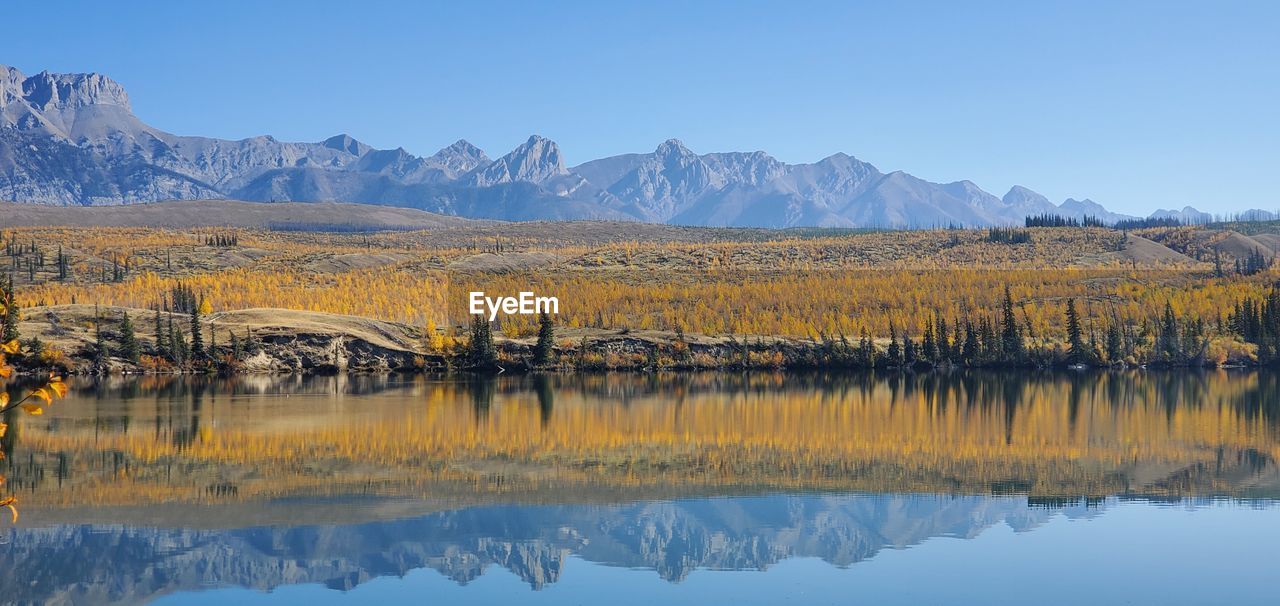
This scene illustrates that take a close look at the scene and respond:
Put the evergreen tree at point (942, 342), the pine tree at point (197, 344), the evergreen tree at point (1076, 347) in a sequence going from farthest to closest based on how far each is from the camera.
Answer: the evergreen tree at point (942, 342)
the evergreen tree at point (1076, 347)
the pine tree at point (197, 344)

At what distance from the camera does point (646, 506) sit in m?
37.2

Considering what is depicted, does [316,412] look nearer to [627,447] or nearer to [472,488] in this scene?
[627,447]

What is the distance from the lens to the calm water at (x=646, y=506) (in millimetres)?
27625

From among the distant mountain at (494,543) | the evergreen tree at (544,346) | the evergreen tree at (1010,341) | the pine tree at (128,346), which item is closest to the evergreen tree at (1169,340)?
the evergreen tree at (1010,341)

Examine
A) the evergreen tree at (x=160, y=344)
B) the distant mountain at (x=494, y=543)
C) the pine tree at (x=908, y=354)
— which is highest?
the distant mountain at (x=494, y=543)

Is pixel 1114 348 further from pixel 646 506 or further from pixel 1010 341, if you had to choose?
pixel 646 506

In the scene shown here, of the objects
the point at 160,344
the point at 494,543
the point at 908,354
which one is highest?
the point at 494,543

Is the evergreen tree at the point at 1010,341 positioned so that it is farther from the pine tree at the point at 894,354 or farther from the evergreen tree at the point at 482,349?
the evergreen tree at the point at 482,349

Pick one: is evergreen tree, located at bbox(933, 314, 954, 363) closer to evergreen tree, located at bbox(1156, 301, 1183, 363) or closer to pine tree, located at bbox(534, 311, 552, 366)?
evergreen tree, located at bbox(1156, 301, 1183, 363)

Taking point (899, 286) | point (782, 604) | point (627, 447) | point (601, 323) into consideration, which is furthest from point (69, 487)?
point (899, 286)

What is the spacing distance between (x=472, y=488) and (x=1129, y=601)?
22.0 metres

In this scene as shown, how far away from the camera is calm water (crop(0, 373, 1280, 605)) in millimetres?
27625

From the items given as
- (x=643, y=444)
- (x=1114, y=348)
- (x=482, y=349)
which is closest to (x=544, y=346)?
(x=482, y=349)

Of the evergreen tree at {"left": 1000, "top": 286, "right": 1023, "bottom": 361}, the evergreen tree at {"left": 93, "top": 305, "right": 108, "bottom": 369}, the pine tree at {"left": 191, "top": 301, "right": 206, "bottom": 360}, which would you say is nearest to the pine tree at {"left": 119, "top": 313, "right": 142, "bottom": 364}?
the evergreen tree at {"left": 93, "top": 305, "right": 108, "bottom": 369}
